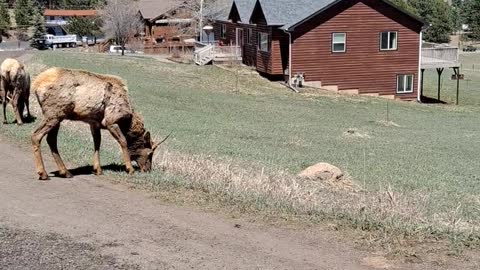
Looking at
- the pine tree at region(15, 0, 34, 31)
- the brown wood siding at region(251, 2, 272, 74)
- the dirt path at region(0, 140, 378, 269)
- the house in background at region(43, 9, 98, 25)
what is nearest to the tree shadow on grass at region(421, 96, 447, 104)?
the brown wood siding at region(251, 2, 272, 74)

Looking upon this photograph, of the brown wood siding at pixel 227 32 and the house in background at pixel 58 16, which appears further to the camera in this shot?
the house in background at pixel 58 16

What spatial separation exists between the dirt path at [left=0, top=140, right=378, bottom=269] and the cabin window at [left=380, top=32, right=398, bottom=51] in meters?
37.5

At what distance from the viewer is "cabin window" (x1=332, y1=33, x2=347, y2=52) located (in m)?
43.1

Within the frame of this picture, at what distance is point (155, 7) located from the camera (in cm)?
8425

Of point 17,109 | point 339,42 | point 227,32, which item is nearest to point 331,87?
point 339,42

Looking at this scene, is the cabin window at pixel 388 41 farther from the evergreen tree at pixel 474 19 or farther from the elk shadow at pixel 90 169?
the evergreen tree at pixel 474 19

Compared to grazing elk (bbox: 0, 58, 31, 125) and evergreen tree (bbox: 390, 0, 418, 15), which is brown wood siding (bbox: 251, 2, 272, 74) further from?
evergreen tree (bbox: 390, 0, 418, 15)

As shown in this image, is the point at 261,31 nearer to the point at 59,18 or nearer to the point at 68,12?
the point at 68,12

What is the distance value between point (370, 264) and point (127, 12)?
241 feet

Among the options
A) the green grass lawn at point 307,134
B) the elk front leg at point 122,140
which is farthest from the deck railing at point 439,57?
the elk front leg at point 122,140

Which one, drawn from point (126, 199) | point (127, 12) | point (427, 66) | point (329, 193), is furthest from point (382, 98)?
point (127, 12)

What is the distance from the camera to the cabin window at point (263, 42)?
44350 millimetres

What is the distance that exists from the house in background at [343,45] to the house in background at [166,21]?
105ft

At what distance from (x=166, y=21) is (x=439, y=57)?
138ft
